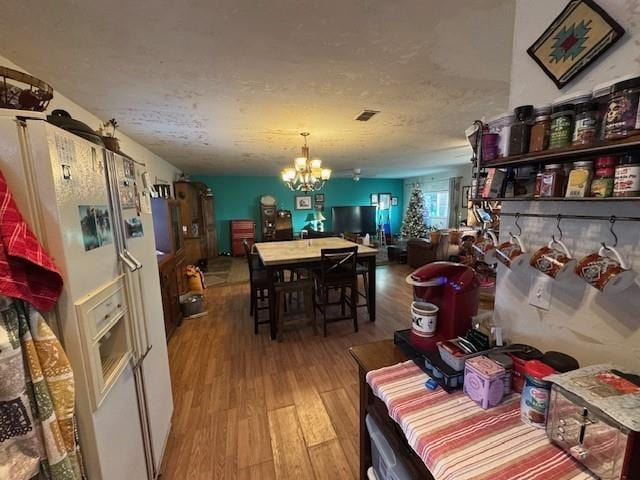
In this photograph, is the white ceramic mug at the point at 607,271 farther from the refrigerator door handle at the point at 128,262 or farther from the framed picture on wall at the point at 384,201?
the framed picture on wall at the point at 384,201

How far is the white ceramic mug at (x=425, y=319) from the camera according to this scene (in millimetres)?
1021

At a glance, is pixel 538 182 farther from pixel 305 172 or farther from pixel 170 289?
pixel 170 289

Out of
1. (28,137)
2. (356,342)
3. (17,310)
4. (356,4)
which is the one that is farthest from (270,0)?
(356,342)

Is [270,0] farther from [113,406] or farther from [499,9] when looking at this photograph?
[113,406]

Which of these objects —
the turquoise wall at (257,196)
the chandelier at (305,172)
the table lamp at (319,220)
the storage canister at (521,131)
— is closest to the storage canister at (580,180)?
the storage canister at (521,131)

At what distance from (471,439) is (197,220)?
20.8 feet

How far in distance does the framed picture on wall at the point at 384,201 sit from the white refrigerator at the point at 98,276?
8.13 m

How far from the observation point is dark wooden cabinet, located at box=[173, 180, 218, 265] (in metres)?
5.09

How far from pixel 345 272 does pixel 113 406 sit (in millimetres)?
2241

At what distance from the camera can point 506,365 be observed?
0.80 m

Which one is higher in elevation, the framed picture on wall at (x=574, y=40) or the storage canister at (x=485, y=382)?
the framed picture on wall at (x=574, y=40)

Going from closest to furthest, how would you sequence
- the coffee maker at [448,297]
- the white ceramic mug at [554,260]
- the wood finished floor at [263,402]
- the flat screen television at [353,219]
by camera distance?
the white ceramic mug at [554,260], the coffee maker at [448,297], the wood finished floor at [263,402], the flat screen television at [353,219]

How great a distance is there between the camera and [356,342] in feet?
9.09

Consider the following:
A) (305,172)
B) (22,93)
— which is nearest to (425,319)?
(22,93)
